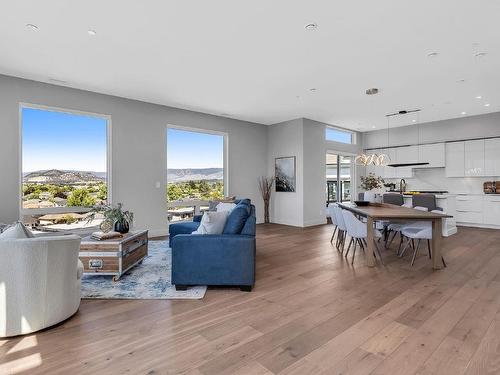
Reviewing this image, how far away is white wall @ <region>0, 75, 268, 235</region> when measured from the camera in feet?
15.2

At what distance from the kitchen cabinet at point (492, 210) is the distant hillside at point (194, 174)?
681cm

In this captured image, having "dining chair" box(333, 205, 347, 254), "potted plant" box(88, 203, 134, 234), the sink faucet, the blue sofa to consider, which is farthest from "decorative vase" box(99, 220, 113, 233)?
the sink faucet

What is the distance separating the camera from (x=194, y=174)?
281 inches

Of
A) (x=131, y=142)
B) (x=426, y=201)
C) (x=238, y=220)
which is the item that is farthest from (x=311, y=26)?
(x=426, y=201)

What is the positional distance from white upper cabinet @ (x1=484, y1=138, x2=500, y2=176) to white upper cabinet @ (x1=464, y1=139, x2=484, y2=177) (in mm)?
82

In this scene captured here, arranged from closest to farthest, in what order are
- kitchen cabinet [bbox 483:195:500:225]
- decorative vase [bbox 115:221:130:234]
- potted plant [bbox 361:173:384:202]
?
decorative vase [bbox 115:221:130:234]
kitchen cabinet [bbox 483:195:500:225]
potted plant [bbox 361:173:384:202]

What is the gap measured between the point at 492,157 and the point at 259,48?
22.9ft

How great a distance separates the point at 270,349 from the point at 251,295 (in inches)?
40.0

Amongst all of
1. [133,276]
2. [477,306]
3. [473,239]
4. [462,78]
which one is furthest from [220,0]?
[473,239]

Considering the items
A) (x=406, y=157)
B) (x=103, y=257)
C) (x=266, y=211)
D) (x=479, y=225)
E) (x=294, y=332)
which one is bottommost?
(x=294, y=332)

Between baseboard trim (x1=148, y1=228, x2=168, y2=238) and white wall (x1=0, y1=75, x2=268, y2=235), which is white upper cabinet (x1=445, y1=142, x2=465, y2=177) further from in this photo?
baseboard trim (x1=148, y1=228, x2=168, y2=238)

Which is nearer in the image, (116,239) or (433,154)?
(116,239)

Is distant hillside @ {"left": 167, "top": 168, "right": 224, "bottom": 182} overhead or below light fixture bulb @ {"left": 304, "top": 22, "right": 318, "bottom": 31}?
below

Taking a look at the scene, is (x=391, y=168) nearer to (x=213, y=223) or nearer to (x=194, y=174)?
(x=194, y=174)
